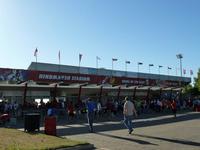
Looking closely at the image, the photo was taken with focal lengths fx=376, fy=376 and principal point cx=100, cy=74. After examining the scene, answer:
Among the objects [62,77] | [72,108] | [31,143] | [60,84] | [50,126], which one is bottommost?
[31,143]

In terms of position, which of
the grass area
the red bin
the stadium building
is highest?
the stadium building

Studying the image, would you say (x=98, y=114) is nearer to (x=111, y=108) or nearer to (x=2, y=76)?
(x=111, y=108)

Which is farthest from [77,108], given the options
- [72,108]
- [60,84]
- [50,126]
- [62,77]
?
[50,126]

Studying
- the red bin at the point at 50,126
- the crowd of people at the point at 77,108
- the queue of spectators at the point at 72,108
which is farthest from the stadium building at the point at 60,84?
the red bin at the point at 50,126

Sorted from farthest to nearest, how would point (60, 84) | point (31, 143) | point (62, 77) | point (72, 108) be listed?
point (62, 77)
point (60, 84)
point (72, 108)
point (31, 143)

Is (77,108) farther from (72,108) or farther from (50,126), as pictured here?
(50,126)

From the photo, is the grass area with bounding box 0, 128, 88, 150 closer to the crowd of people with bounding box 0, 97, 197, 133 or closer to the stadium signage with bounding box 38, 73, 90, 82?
the crowd of people with bounding box 0, 97, 197, 133

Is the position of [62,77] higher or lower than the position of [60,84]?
higher

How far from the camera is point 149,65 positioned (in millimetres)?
79250

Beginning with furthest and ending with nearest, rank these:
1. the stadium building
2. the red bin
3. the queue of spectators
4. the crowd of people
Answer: the stadium building → the queue of spectators → the crowd of people → the red bin

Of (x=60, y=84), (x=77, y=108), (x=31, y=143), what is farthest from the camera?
(x=60, y=84)

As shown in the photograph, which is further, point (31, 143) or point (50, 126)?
point (50, 126)

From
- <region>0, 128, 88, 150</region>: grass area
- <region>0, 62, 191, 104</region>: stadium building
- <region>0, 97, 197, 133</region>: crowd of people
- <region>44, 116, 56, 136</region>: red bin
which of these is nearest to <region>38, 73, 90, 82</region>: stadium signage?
<region>0, 62, 191, 104</region>: stadium building

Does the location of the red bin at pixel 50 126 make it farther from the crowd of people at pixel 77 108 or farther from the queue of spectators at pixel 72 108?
the queue of spectators at pixel 72 108
